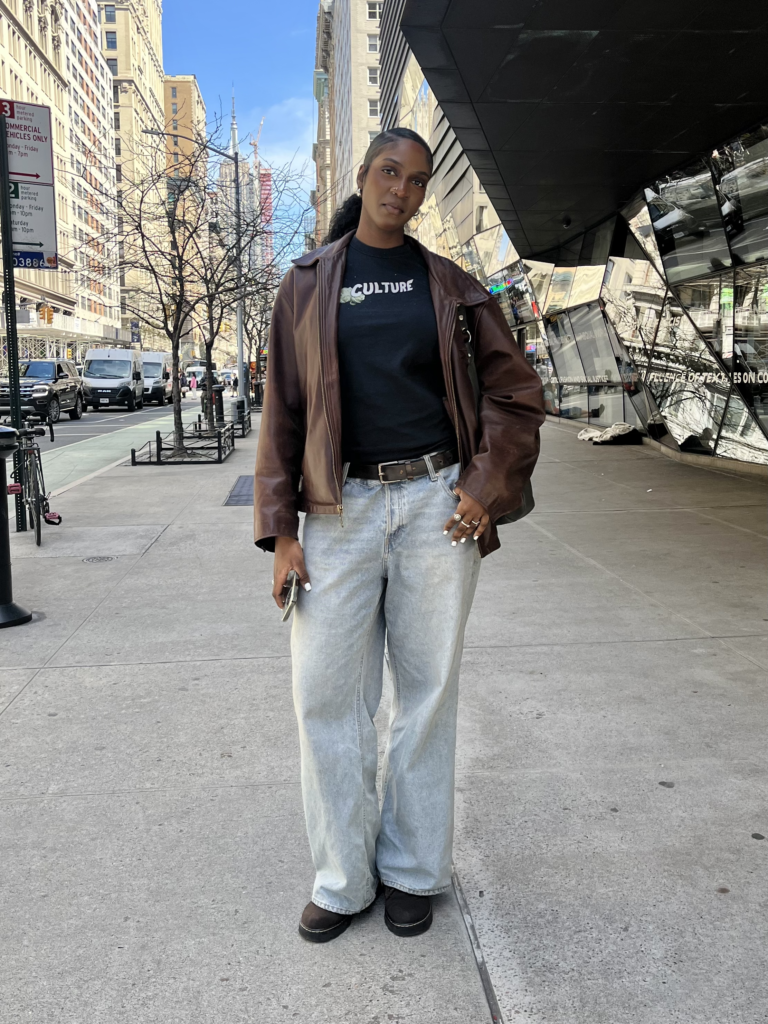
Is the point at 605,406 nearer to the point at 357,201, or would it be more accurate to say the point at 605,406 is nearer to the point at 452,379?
the point at 357,201

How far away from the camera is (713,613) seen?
5.91m

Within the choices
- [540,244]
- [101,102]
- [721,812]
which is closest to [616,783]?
[721,812]

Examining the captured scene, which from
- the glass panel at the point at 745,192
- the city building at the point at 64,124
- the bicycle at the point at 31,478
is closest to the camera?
the bicycle at the point at 31,478

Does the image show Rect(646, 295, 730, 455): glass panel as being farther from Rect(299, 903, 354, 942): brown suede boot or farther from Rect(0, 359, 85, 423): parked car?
Rect(0, 359, 85, 423): parked car

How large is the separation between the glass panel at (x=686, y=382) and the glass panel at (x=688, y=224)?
829 millimetres

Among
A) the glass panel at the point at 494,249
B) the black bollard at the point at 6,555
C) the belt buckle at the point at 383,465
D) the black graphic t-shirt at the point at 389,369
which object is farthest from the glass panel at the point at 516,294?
the belt buckle at the point at 383,465

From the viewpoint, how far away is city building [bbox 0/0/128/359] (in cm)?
7106

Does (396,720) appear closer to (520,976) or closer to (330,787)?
(330,787)

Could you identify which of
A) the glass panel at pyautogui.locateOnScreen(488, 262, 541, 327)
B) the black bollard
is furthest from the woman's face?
the glass panel at pyautogui.locateOnScreen(488, 262, 541, 327)

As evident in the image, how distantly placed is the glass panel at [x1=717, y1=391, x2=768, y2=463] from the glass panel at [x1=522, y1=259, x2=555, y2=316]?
31.0 ft

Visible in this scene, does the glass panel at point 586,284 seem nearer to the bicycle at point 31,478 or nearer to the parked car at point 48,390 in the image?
the bicycle at point 31,478

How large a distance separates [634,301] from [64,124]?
86254 millimetres

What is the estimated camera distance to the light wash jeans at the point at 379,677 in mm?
2521

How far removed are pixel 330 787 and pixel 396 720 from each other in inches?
10.4
